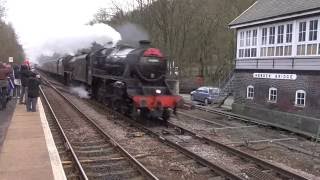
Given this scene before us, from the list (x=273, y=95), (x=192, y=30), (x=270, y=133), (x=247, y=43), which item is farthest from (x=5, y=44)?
(x=270, y=133)

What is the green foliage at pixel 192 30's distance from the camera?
4203cm

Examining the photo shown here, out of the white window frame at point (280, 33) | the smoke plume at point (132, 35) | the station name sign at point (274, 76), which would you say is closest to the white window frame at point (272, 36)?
the white window frame at point (280, 33)

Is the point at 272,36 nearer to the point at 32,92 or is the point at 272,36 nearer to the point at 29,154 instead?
the point at 32,92

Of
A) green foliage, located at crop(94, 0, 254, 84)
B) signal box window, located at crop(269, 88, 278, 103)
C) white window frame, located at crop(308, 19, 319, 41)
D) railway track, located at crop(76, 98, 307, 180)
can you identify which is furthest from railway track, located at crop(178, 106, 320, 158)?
green foliage, located at crop(94, 0, 254, 84)

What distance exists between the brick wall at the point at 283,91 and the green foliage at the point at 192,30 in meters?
17.0

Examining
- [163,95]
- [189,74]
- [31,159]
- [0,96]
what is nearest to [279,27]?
[163,95]

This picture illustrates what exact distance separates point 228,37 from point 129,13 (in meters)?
11.6

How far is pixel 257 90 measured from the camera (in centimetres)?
2239

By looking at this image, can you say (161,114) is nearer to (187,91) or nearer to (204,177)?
(204,177)

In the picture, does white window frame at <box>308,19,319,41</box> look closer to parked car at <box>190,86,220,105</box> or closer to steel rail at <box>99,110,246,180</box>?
steel rail at <box>99,110,246,180</box>

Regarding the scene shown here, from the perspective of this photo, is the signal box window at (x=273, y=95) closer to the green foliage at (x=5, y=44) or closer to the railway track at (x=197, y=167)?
the railway track at (x=197, y=167)

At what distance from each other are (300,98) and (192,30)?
26.4 metres

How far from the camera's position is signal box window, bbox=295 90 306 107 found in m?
18.7

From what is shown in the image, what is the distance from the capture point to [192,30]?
44.5 metres
